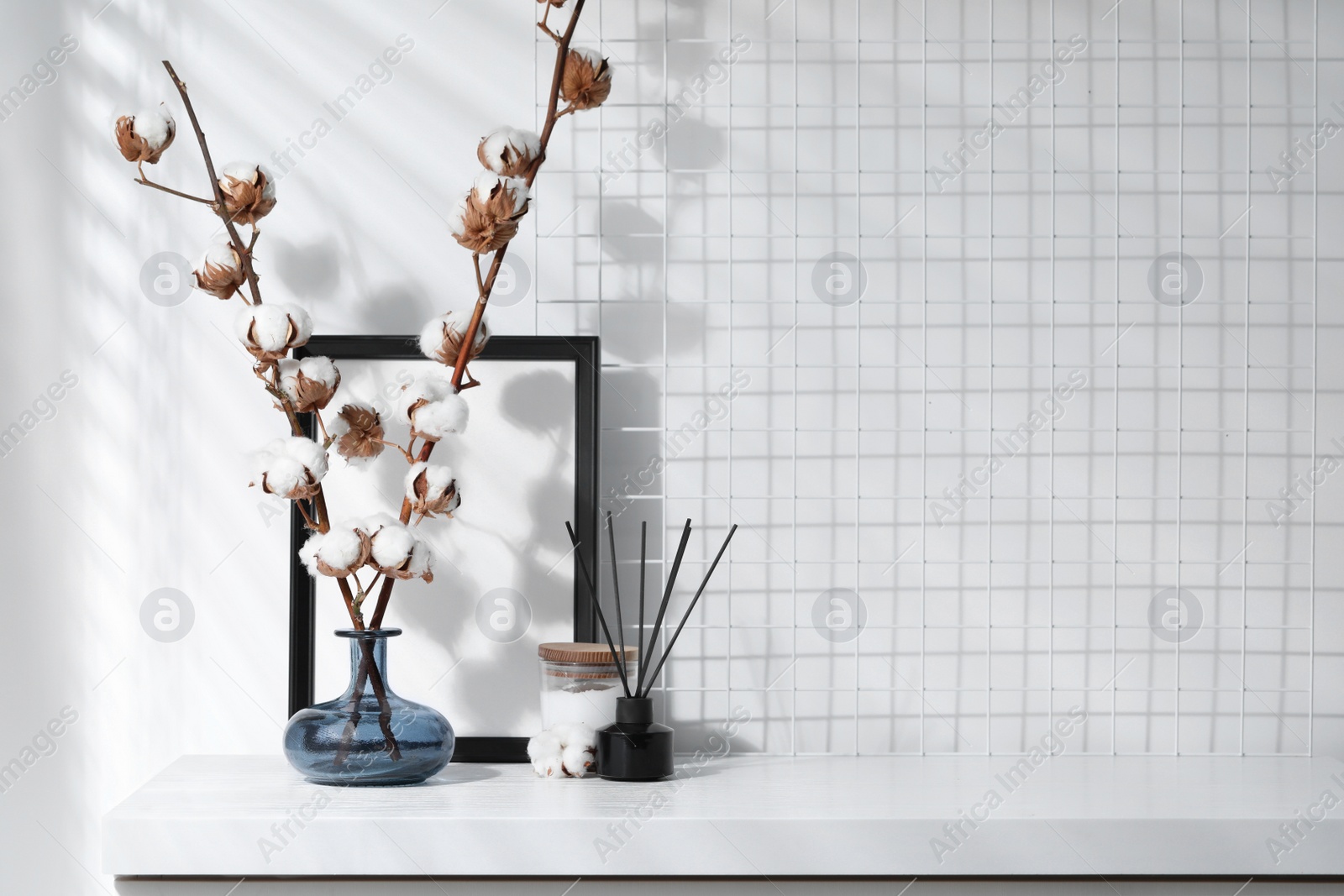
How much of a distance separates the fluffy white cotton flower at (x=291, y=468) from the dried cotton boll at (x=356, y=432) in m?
0.06

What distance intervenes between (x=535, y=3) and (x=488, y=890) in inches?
38.7

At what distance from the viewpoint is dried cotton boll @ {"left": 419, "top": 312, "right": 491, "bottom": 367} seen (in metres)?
1.12

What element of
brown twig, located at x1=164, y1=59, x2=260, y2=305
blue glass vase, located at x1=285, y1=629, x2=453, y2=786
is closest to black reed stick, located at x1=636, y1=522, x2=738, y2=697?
blue glass vase, located at x1=285, y1=629, x2=453, y2=786

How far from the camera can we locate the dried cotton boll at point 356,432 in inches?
43.9

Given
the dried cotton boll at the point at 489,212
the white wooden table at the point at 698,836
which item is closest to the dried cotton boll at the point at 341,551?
the white wooden table at the point at 698,836

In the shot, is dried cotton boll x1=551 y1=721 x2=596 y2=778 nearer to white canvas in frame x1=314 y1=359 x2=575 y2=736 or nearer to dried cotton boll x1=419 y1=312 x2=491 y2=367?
white canvas in frame x1=314 y1=359 x2=575 y2=736

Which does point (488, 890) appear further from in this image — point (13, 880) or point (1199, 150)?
point (1199, 150)

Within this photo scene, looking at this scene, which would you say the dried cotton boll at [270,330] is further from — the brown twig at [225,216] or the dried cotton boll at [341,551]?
the dried cotton boll at [341,551]

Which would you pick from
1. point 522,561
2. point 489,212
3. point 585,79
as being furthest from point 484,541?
point 585,79

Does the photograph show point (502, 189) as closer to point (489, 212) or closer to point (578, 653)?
point (489, 212)

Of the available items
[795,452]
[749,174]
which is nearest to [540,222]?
[749,174]

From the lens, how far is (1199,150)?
50.0 inches

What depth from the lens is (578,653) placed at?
1131mm

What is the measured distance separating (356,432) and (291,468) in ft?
0.38
